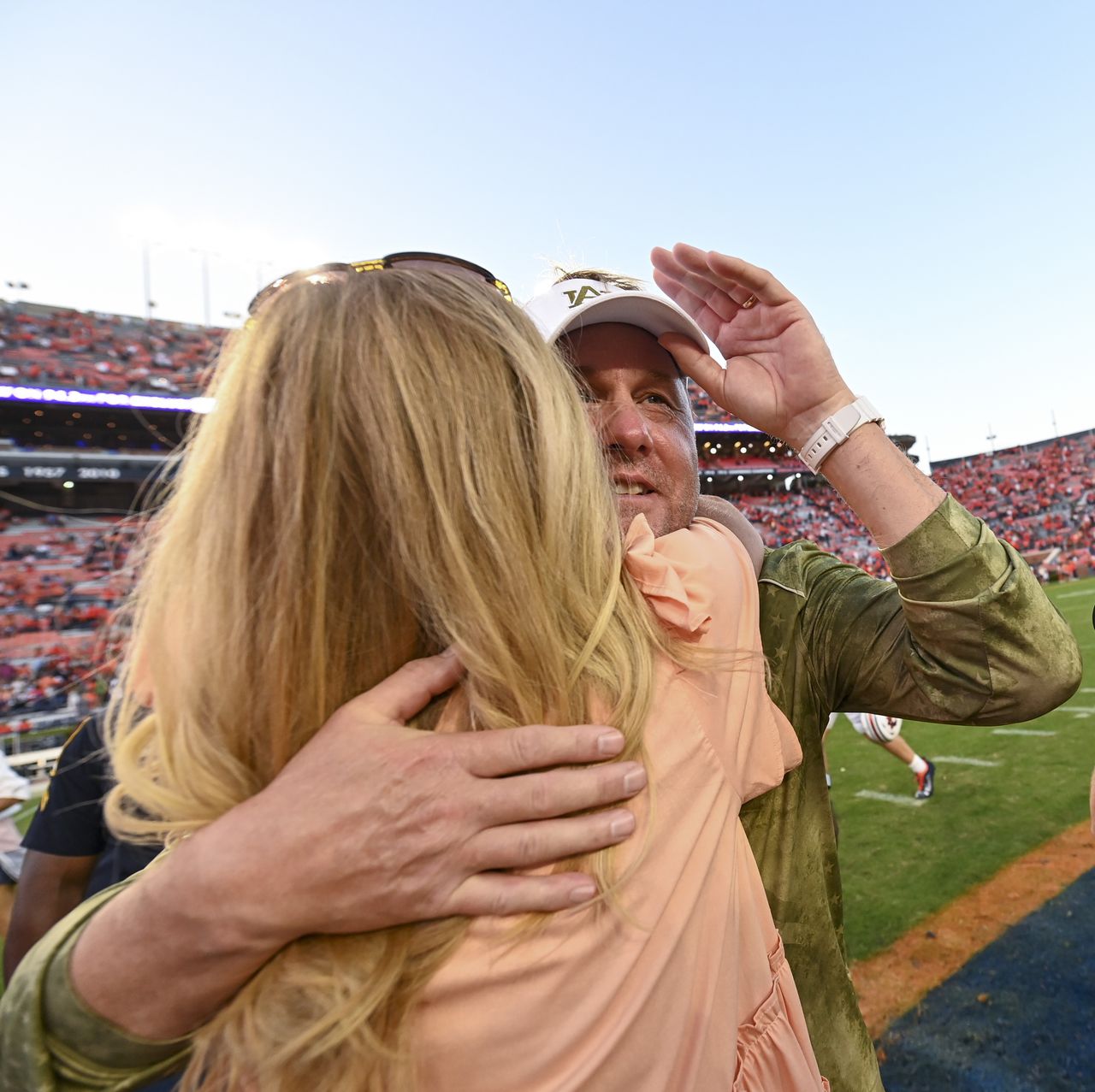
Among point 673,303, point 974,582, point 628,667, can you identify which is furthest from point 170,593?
point 673,303

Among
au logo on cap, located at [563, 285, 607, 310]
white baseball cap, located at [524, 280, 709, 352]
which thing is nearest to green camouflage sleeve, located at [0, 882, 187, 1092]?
white baseball cap, located at [524, 280, 709, 352]

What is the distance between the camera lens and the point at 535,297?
1.97 m

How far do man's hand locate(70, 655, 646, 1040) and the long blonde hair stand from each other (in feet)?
0.14

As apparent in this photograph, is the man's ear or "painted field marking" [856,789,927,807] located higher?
the man's ear

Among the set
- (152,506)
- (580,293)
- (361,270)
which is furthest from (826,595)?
(152,506)

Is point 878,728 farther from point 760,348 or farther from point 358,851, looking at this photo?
point 358,851

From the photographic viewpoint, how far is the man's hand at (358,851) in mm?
753

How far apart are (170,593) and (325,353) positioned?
1.17ft

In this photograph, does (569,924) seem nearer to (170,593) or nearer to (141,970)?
(141,970)

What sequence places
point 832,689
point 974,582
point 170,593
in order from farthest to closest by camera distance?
point 832,689, point 974,582, point 170,593

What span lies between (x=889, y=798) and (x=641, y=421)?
5860 millimetres

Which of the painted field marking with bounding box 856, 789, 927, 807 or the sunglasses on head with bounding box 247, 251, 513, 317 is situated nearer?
the sunglasses on head with bounding box 247, 251, 513, 317

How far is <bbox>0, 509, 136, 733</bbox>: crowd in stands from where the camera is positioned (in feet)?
52.6

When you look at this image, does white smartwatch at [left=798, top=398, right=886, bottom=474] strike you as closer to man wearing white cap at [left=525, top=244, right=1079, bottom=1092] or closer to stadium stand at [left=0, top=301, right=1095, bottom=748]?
man wearing white cap at [left=525, top=244, right=1079, bottom=1092]
